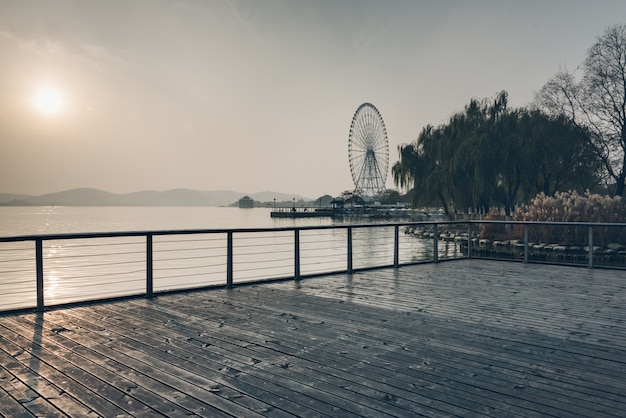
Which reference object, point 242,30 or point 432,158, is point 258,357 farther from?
point 432,158

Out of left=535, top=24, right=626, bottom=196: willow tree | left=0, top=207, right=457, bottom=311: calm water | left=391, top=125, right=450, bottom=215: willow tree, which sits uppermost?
left=535, top=24, right=626, bottom=196: willow tree

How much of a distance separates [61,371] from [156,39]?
13525 mm

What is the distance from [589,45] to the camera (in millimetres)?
22922

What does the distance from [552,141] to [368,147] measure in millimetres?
28378

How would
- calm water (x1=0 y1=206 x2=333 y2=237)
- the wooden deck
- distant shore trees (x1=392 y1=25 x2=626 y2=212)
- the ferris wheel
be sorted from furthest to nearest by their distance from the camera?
the ferris wheel → calm water (x1=0 y1=206 x2=333 y2=237) → distant shore trees (x1=392 y1=25 x2=626 y2=212) → the wooden deck

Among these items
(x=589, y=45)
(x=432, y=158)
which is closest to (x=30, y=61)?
(x=432, y=158)

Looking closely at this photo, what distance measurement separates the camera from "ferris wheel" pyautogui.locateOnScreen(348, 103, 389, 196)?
4947 centimetres

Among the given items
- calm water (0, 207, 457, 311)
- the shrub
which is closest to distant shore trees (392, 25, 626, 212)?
calm water (0, 207, 457, 311)

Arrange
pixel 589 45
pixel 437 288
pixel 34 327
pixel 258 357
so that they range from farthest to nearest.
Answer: pixel 589 45 < pixel 437 288 < pixel 34 327 < pixel 258 357

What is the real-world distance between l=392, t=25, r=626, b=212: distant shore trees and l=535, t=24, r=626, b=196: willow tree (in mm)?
44

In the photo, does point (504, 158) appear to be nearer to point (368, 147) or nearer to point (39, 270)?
point (39, 270)

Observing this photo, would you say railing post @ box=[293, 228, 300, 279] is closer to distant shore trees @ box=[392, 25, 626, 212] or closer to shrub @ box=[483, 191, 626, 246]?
shrub @ box=[483, 191, 626, 246]

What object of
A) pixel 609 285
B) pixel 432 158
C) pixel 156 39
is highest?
pixel 156 39

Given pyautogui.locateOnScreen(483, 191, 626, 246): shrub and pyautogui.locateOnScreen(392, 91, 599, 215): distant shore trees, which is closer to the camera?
pyautogui.locateOnScreen(483, 191, 626, 246): shrub
